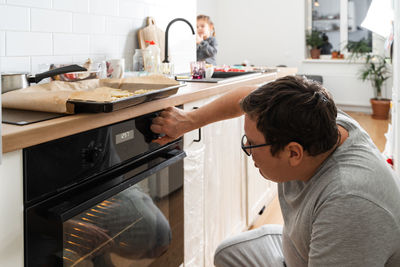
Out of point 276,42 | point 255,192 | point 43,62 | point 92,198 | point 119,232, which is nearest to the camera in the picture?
point 92,198

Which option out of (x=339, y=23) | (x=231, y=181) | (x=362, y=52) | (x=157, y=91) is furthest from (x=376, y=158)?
(x=339, y=23)

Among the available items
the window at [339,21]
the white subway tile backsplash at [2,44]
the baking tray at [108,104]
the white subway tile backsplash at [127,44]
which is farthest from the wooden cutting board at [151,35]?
the window at [339,21]

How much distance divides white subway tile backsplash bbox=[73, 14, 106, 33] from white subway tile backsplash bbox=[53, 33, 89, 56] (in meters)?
0.03

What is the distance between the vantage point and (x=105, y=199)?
3.65 feet

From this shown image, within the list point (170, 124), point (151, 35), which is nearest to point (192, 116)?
point (170, 124)

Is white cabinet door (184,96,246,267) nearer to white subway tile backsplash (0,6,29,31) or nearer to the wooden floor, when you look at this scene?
the wooden floor

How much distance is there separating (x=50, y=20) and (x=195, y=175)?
2.95 ft

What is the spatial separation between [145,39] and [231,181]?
930 mm

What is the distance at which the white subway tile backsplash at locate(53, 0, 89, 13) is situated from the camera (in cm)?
168

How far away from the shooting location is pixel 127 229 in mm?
1320

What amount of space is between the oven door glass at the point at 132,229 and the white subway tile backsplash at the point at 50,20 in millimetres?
787

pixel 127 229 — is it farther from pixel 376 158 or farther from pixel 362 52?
pixel 362 52

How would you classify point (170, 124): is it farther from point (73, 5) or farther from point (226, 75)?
point (226, 75)

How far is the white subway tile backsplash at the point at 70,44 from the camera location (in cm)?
171
